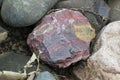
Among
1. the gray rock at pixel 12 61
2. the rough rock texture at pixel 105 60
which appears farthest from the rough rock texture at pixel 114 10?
the gray rock at pixel 12 61

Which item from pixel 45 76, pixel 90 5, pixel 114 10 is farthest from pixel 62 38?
pixel 114 10

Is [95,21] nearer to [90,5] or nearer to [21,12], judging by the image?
[90,5]

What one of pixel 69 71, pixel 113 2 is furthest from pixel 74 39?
pixel 113 2

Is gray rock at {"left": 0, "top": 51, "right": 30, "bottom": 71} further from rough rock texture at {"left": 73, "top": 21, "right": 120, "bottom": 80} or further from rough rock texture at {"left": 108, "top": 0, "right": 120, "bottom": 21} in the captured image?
rough rock texture at {"left": 108, "top": 0, "right": 120, "bottom": 21}

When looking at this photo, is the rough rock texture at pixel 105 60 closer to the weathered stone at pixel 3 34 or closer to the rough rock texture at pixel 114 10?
the rough rock texture at pixel 114 10

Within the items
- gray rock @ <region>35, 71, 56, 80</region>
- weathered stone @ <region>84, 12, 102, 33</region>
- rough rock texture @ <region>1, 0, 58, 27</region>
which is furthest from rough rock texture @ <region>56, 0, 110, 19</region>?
gray rock @ <region>35, 71, 56, 80</region>
